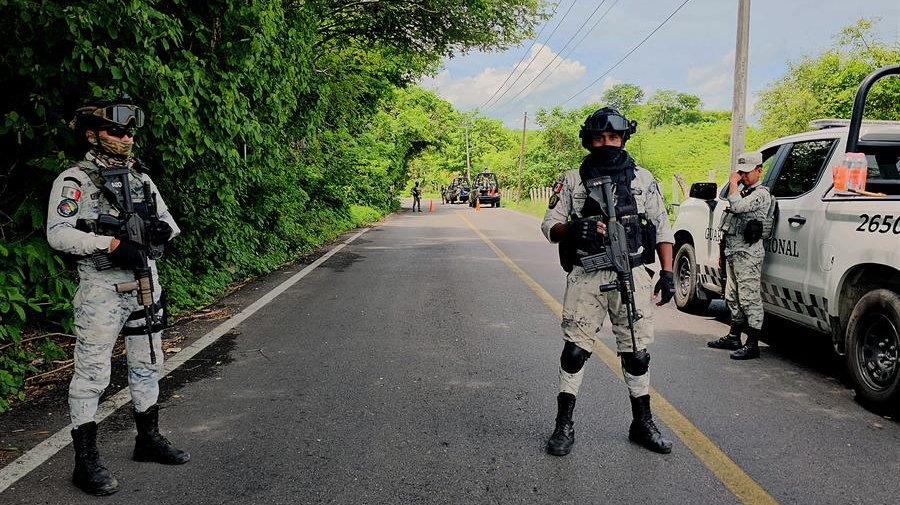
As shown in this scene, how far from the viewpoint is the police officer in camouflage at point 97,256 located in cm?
321

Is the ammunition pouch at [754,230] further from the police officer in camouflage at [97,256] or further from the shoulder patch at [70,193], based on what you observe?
the shoulder patch at [70,193]

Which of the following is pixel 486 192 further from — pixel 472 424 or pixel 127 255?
pixel 127 255

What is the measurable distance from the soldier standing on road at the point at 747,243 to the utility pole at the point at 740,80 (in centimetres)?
832

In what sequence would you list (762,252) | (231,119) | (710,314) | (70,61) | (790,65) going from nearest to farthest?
(70,61), (762,252), (231,119), (710,314), (790,65)

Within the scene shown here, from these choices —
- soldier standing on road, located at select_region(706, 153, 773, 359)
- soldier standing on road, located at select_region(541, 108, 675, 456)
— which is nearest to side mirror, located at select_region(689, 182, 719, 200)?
soldier standing on road, located at select_region(706, 153, 773, 359)

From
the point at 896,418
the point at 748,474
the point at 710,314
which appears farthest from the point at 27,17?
the point at 710,314

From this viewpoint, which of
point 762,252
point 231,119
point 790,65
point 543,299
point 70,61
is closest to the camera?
point 70,61

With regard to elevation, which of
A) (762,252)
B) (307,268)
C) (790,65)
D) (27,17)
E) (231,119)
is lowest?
(307,268)

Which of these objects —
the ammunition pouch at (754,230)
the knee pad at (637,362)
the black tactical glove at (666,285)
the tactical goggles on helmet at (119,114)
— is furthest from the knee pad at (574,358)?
the tactical goggles on helmet at (119,114)

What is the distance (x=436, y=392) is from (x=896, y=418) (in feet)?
9.95

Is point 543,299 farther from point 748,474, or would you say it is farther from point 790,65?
point 790,65

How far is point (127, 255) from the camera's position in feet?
10.7

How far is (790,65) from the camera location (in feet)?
122

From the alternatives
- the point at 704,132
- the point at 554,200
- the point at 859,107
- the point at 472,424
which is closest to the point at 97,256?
the point at 472,424
